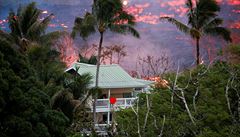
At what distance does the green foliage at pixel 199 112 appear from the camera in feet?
34.6

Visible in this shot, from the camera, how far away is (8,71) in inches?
461

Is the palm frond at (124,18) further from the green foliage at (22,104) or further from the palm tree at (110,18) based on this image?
the green foliage at (22,104)

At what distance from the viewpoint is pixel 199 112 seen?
37.9ft

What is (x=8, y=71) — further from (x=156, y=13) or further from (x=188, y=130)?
(x=156, y=13)

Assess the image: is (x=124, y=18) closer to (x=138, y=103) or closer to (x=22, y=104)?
(x=138, y=103)

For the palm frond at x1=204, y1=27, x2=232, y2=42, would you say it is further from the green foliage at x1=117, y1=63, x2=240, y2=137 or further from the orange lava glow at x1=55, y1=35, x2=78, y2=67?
the orange lava glow at x1=55, y1=35, x2=78, y2=67

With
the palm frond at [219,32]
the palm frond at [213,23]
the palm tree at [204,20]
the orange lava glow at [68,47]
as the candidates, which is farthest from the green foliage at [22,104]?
the orange lava glow at [68,47]

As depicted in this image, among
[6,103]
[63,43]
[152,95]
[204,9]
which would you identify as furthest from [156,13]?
[6,103]

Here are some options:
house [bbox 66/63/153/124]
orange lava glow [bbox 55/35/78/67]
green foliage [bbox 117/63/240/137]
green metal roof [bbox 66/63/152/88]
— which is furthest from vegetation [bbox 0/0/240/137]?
orange lava glow [bbox 55/35/78/67]

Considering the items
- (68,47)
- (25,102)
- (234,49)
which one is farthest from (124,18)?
(68,47)

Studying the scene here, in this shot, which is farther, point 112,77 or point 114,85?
point 112,77

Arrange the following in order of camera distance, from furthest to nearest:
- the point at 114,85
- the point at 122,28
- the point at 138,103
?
the point at 114,85 → the point at 122,28 → the point at 138,103

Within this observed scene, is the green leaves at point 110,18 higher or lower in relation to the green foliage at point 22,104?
higher

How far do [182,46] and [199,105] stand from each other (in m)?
37.1
